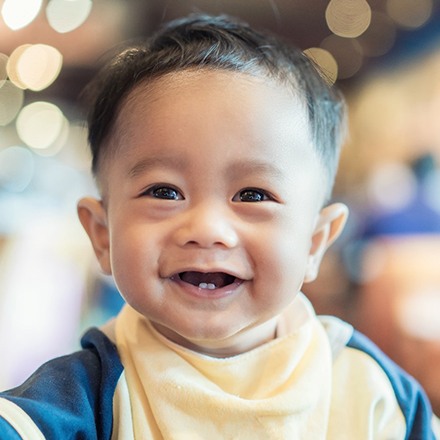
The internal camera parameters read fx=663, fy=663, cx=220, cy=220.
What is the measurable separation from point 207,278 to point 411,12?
93 centimetres

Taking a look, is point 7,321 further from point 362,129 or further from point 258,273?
point 362,129

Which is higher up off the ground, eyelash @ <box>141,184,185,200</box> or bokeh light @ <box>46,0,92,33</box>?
bokeh light @ <box>46,0,92,33</box>

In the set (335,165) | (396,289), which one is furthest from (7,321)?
(396,289)

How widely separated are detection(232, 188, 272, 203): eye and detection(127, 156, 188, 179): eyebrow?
0.06 m

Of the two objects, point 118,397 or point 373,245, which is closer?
point 118,397

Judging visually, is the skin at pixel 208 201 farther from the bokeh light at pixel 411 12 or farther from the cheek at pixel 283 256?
the bokeh light at pixel 411 12

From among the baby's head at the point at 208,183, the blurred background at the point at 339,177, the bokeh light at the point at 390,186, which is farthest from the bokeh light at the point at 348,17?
the baby's head at the point at 208,183

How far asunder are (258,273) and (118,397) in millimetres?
189

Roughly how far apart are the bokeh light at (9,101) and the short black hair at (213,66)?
0.42 m

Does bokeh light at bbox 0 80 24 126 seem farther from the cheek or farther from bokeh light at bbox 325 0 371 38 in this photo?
the cheek

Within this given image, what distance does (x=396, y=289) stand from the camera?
136 centimetres

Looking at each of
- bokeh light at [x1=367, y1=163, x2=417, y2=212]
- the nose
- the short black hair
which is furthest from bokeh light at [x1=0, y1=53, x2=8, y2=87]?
bokeh light at [x1=367, y1=163, x2=417, y2=212]

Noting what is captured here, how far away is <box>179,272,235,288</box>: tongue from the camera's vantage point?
66 centimetres

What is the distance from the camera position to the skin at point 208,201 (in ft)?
2.10
